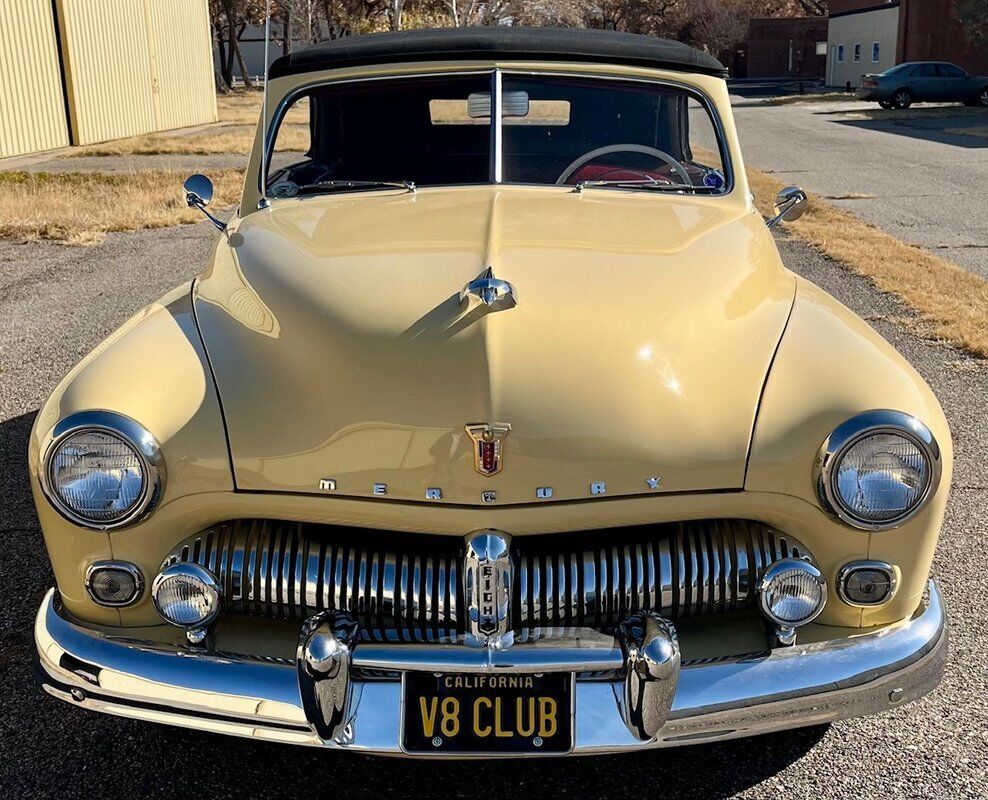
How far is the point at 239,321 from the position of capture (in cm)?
248

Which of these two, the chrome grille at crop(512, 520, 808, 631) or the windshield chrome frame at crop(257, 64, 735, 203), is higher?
the windshield chrome frame at crop(257, 64, 735, 203)

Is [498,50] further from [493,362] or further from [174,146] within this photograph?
[174,146]

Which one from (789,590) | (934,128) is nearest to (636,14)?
(934,128)

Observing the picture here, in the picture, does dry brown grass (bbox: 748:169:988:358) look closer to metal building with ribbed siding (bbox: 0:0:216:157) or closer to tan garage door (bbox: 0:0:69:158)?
tan garage door (bbox: 0:0:69:158)

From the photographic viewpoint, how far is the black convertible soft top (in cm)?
349

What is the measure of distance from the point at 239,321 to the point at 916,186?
1241cm

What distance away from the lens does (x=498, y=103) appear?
11.1ft

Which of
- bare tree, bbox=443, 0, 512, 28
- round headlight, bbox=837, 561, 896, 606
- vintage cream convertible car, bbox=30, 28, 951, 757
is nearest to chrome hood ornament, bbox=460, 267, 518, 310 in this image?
vintage cream convertible car, bbox=30, 28, 951, 757

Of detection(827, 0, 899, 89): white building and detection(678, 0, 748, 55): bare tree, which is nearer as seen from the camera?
detection(827, 0, 899, 89): white building

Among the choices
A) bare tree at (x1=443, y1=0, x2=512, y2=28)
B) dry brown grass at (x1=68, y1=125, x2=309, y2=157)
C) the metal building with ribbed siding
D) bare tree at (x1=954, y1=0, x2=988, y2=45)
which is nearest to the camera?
the metal building with ribbed siding

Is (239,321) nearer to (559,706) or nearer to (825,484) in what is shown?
(559,706)

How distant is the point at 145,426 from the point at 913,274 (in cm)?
650

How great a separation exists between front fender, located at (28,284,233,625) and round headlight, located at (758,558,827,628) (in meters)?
1.13

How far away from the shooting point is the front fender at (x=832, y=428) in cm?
212
